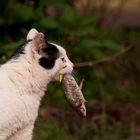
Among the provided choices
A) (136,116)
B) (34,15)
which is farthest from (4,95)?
(136,116)

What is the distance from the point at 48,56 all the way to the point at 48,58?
0.05 feet

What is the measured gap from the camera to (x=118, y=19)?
1428cm

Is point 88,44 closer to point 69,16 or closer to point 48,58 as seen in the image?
point 69,16

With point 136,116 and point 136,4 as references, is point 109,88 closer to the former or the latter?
point 136,116

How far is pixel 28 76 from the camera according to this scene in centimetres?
579

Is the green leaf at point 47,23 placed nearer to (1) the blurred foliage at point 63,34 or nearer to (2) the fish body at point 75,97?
(1) the blurred foliage at point 63,34

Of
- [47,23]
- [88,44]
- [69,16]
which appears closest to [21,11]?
[47,23]

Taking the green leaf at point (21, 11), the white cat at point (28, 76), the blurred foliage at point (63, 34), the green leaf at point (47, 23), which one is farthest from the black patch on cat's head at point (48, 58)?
the green leaf at point (21, 11)

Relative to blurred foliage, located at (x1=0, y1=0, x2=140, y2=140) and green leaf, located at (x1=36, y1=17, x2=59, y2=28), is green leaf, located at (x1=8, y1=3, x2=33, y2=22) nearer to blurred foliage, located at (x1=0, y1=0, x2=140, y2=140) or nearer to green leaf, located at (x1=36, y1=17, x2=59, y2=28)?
blurred foliage, located at (x1=0, y1=0, x2=140, y2=140)

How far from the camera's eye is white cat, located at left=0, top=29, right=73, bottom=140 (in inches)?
224

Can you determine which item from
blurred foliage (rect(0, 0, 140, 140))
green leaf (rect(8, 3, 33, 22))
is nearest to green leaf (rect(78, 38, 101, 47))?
blurred foliage (rect(0, 0, 140, 140))

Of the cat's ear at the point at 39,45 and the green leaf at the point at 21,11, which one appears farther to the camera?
the green leaf at the point at 21,11

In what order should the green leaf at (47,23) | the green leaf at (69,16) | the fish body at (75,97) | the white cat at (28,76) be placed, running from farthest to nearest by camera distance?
the green leaf at (69,16)
the green leaf at (47,23)
the fish body at (75,97)
the white cat at (28,76)

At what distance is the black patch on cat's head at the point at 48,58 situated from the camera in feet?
18.9
